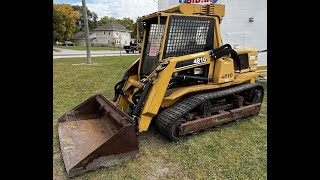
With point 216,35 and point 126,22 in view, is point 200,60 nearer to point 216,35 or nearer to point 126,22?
point 216,35

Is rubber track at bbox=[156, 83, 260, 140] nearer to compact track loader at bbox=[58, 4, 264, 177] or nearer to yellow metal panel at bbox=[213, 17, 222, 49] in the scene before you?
compact track loader at bbox=[58, 4, 264, 177]

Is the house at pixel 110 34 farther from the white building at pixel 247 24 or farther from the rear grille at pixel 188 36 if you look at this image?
the rear grille at pixel 188 36

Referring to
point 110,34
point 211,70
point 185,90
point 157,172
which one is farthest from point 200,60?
point 110,34

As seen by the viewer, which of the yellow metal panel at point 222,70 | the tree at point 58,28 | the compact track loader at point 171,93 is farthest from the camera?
Result: the tree at point 58,28

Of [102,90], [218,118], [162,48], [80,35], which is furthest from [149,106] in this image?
[80,35]

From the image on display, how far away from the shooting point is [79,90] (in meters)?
7.80

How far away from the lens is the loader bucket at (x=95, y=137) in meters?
3.12

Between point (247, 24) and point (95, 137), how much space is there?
26.9ft

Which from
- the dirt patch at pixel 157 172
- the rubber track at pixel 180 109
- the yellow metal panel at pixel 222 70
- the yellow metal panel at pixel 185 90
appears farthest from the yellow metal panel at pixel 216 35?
the dirt patch at pixel 157 172

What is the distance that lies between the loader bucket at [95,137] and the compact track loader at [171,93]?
0.01 meters

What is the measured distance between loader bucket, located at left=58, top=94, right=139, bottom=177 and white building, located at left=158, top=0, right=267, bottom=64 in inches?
287

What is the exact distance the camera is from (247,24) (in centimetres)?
982
